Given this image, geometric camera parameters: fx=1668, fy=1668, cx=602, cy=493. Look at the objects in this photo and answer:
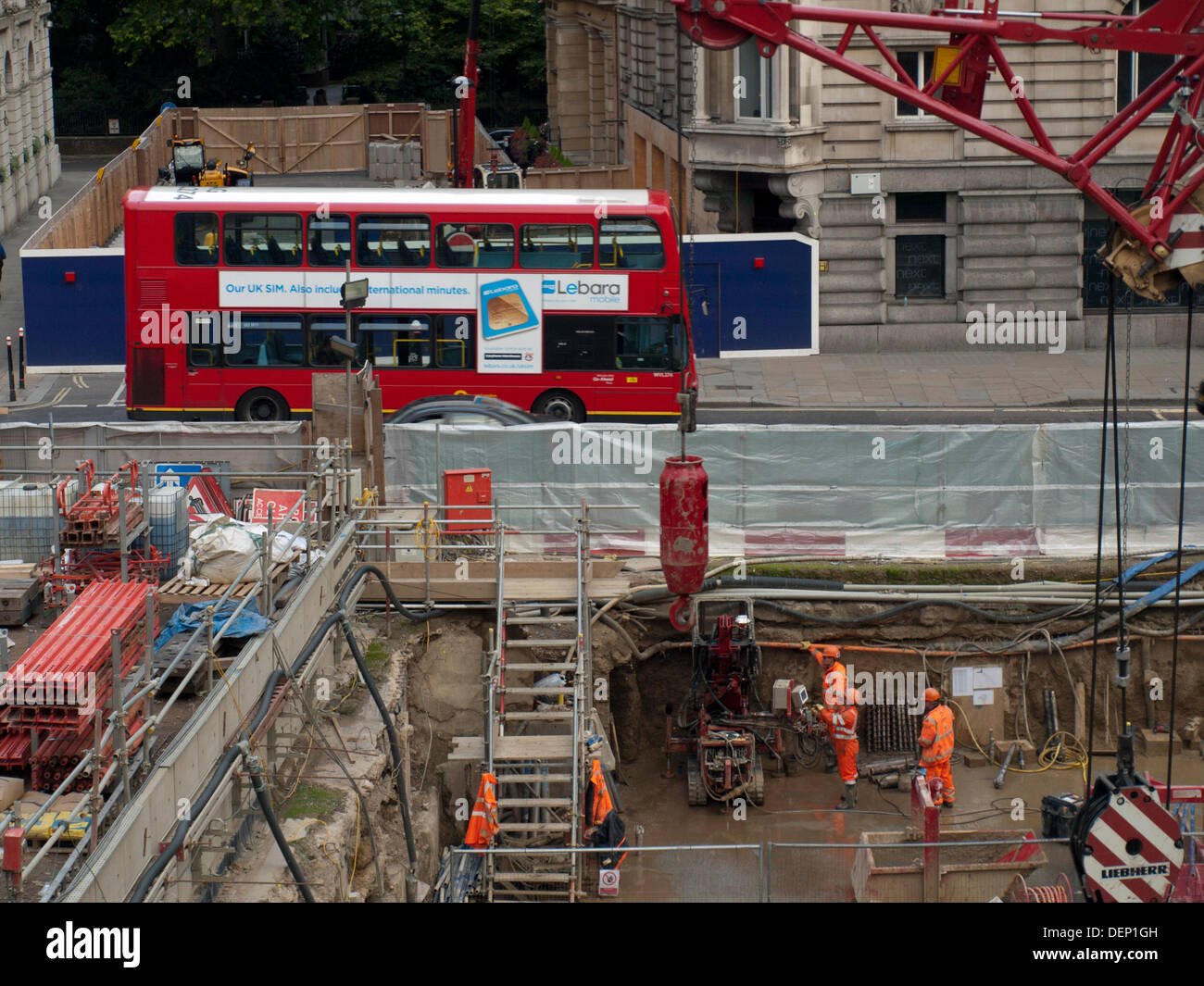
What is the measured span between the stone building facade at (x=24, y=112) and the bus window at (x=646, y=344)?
29.2 meters

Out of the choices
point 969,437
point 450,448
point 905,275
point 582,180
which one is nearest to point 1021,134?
point 905,275

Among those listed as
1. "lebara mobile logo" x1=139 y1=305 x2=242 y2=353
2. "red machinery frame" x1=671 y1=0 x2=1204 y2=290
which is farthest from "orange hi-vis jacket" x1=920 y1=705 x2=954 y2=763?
"lebara mobile logo" x1=139 y1=305 x2=242 y2=353

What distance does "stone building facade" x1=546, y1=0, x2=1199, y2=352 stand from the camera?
38.3 metres

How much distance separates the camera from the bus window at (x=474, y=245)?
2925cm

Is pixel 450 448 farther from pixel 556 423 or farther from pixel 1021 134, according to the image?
pixel 1021 134

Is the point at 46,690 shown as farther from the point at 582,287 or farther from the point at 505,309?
the point at 582,287

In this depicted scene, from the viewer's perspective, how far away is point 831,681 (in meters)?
21.4

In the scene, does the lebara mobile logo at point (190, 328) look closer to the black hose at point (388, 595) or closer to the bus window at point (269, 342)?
the bus window at point (269, 342)

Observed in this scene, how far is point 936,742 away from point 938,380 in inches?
676

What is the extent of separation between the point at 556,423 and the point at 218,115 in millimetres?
42666

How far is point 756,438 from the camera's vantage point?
24.0 meters


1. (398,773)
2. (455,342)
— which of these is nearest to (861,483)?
(455,342)

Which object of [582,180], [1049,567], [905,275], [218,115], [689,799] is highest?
[218,115]

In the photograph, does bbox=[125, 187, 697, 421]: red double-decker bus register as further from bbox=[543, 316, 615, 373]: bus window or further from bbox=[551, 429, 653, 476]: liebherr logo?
bbox=[551, 429, 653, 476]: liebherr logo
